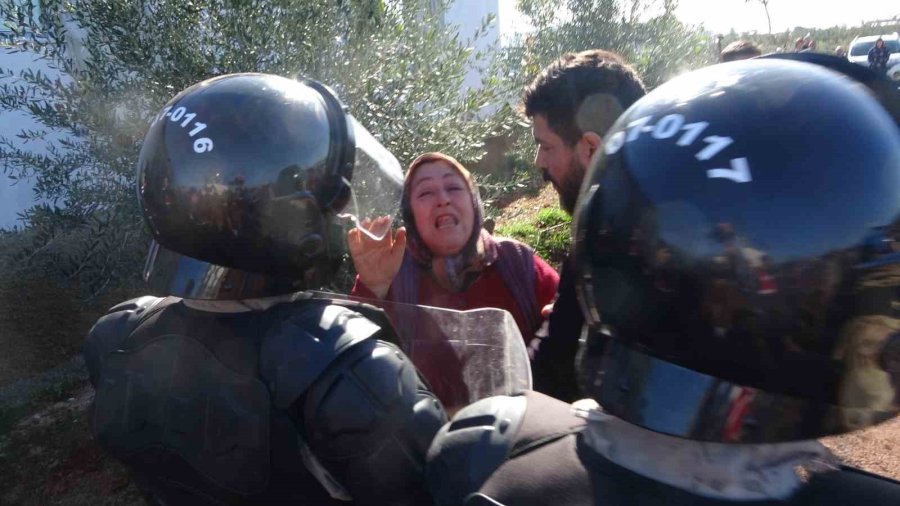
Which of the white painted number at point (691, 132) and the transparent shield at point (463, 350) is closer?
the white painted number at point (691, 132)

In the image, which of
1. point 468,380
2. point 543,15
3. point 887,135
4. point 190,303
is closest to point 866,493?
point 887,135

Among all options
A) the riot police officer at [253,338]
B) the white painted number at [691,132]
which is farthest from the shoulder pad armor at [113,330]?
the white painted number at [691,132]

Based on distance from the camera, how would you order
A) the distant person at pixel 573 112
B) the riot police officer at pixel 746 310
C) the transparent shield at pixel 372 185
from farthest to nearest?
the distant person at pixel 573 112 < the transparent shield at pixel 372 185 < the riot police officer at pixel 746 310

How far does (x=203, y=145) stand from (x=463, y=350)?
0.83 meters

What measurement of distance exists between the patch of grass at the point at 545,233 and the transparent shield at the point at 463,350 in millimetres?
5097

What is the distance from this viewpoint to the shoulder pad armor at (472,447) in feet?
4.07

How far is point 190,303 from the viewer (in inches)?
73.1

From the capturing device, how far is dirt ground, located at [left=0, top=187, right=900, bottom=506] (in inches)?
166

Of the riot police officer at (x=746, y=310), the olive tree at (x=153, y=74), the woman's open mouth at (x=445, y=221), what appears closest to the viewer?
the riot police officer at (x=746, y=310)

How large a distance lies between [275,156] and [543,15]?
31.3ft

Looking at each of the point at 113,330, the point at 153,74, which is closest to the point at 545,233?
the point at 153,74

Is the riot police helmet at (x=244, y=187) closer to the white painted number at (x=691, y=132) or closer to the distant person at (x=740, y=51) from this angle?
the white painted number at (x=691, y=132)

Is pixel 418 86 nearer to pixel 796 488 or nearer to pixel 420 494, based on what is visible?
pixel 420 494

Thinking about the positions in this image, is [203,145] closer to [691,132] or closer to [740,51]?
[691,132]
